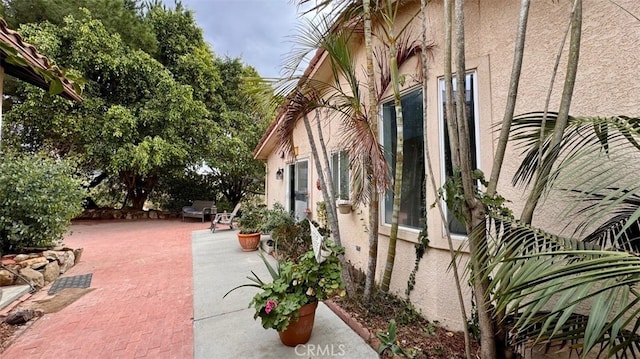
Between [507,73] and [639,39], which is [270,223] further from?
[639,39]

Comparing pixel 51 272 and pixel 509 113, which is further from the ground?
pixel 509 113

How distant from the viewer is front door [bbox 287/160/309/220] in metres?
7.52

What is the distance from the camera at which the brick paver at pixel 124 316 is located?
287cm

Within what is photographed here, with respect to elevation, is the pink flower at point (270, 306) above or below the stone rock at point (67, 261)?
above

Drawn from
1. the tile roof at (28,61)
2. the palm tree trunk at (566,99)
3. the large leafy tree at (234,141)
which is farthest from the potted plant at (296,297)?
the large leafy tree at (234,141)

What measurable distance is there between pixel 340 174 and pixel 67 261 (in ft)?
19.4

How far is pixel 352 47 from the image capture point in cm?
451

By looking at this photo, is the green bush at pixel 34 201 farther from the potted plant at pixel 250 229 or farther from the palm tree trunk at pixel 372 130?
the palm tree trunk at pixel 372 130

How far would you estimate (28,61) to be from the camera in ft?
8.69

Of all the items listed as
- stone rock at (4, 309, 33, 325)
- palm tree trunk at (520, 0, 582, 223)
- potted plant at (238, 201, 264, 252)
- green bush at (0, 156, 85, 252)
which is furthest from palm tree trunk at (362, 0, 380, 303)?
green bush at (0, 156, 85, 252)

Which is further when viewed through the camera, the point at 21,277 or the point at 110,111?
the point at 110,111

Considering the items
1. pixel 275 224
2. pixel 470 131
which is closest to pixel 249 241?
pixel 275 224

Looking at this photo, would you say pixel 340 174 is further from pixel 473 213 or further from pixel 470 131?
pixel 473 213

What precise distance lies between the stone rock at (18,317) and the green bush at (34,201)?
240 centimetres
